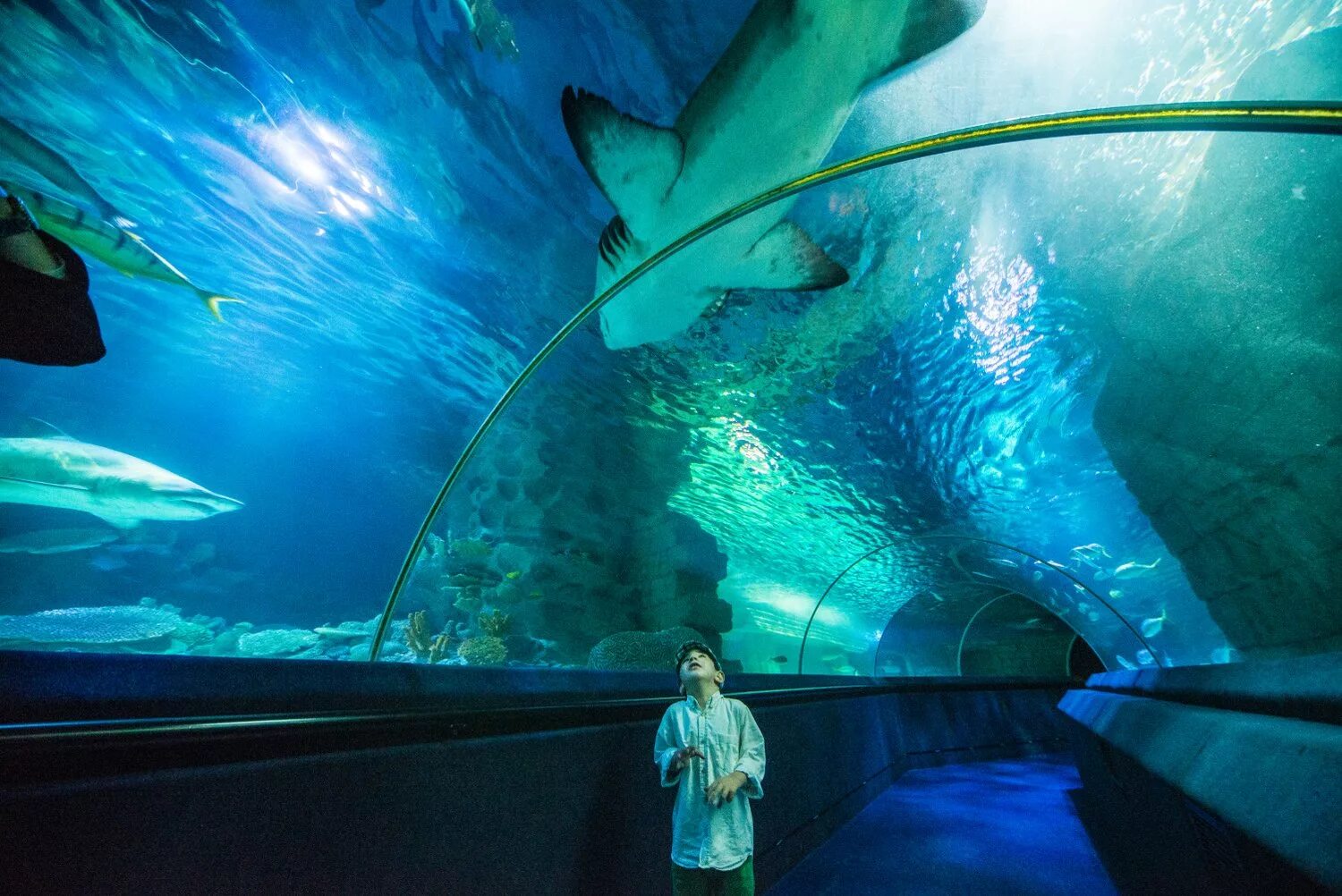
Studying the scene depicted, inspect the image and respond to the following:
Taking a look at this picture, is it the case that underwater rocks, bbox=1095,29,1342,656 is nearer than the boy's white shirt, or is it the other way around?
the boy's white shirt

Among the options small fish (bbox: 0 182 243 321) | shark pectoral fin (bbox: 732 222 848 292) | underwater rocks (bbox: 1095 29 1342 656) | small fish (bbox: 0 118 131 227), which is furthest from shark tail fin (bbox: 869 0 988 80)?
small fish (bbox: 0 118 131 227)

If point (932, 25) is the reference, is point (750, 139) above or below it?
above

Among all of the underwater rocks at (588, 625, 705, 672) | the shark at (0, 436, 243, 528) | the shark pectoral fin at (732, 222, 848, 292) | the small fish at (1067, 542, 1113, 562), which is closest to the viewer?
the shark pectoral fin at (732, 222, 848, 292)

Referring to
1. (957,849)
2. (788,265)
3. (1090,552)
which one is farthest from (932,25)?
(1090,552)

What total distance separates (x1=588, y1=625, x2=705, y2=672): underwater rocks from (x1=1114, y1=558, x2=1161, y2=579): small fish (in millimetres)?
6150

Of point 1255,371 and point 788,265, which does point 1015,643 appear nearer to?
point 1255,371

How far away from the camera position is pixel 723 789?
1621mm

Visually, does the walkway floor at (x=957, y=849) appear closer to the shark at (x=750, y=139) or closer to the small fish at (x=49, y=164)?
the shark at (x=750, y=139)

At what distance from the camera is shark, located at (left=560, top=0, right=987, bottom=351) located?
3.42 m

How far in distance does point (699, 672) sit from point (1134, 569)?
7.18 metres

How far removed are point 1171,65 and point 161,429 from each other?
4350cm

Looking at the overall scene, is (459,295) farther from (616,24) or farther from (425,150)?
(616,24)

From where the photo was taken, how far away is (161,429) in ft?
100

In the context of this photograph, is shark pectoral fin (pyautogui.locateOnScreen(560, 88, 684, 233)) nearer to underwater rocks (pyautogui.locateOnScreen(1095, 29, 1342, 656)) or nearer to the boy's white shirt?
the boy's white shirt
